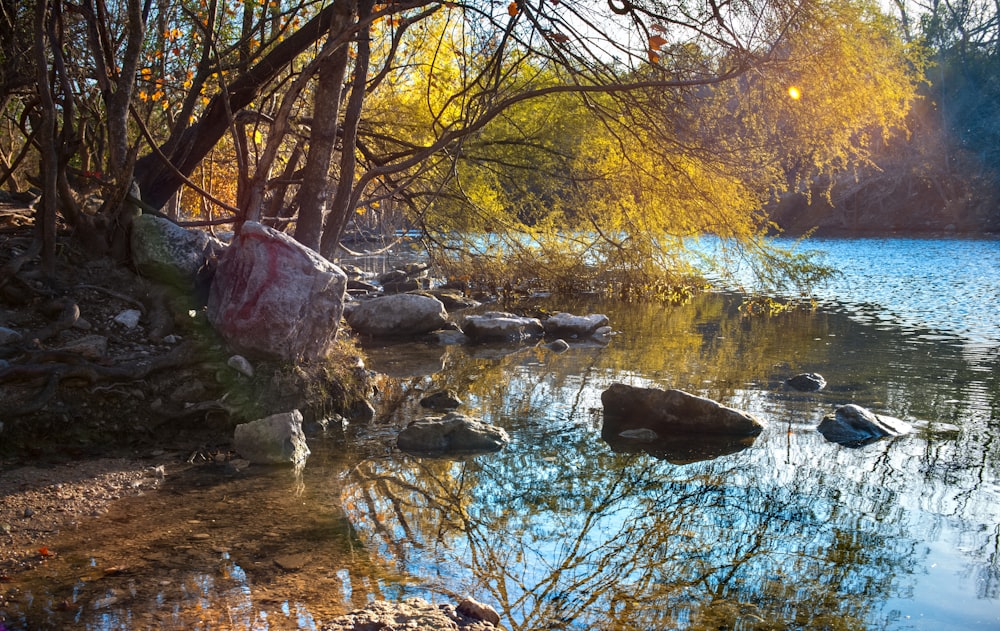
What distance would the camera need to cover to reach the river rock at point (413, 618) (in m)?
3.77

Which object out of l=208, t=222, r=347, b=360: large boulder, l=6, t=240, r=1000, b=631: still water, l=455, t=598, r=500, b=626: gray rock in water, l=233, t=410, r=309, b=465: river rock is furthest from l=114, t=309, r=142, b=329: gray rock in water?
l=455, t=598, r=500, b=626: gray rock in water

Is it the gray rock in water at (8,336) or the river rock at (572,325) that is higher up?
the gray rock in water at (8,336)

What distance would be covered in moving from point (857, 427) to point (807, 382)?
2189mm

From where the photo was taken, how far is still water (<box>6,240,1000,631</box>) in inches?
171

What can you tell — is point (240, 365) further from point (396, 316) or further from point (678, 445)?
point (396, 316)

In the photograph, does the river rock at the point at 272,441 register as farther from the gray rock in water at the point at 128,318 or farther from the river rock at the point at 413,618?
the river rock at the point at 413,618

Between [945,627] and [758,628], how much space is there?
0.99 metres

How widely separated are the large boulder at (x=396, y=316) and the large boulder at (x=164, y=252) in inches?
229

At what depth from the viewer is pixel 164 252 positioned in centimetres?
799

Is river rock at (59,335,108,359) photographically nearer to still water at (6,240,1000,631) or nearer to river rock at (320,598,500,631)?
still water at (6,240,1000,631)

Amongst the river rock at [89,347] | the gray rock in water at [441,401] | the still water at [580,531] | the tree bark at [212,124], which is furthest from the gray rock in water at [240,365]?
the tree bark at [212,124]

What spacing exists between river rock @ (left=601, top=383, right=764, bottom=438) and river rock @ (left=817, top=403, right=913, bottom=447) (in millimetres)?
623

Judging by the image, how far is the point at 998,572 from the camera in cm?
497

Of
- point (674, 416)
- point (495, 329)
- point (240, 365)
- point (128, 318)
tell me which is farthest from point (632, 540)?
point (495, 329)
